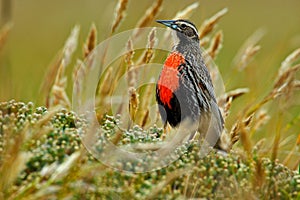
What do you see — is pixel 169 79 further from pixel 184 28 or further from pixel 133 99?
pixel 184 28

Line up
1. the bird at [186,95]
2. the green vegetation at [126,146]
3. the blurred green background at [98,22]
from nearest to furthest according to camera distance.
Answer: the green vegetation at [126,146] → the bird at [186,95] → the blurred green background at [98,22]

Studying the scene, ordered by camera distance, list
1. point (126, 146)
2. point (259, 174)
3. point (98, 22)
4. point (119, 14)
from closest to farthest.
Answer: point (259, 174)
point (126, 146)
point (119, 14)
point (98, 22)

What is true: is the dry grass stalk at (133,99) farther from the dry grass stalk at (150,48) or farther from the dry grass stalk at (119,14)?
the dry grass stalk at (119,14)

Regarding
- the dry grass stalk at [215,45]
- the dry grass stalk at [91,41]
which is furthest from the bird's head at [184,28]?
the dry grass stalk at [91,41]

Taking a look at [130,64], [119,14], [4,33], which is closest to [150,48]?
[130,64]

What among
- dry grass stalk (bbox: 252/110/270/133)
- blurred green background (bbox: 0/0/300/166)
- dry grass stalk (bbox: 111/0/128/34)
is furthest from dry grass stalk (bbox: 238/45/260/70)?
blurred green background (bbox: 0/0/300/166)

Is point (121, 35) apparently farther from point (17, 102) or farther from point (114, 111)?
point (17, 102)

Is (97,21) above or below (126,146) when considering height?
below

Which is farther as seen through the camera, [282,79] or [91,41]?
[91,41]

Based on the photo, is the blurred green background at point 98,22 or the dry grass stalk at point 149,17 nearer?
the dry grass stalk at point 149,17

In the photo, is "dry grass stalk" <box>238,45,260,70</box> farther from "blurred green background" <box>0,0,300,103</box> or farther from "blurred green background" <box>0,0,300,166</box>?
"blurred green background" <box>0,0,300,103</box>

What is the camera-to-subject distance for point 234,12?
1503 centimetres

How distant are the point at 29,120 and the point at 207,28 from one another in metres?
1.69

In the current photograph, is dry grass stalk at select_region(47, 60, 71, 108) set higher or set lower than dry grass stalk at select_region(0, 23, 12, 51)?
lower
